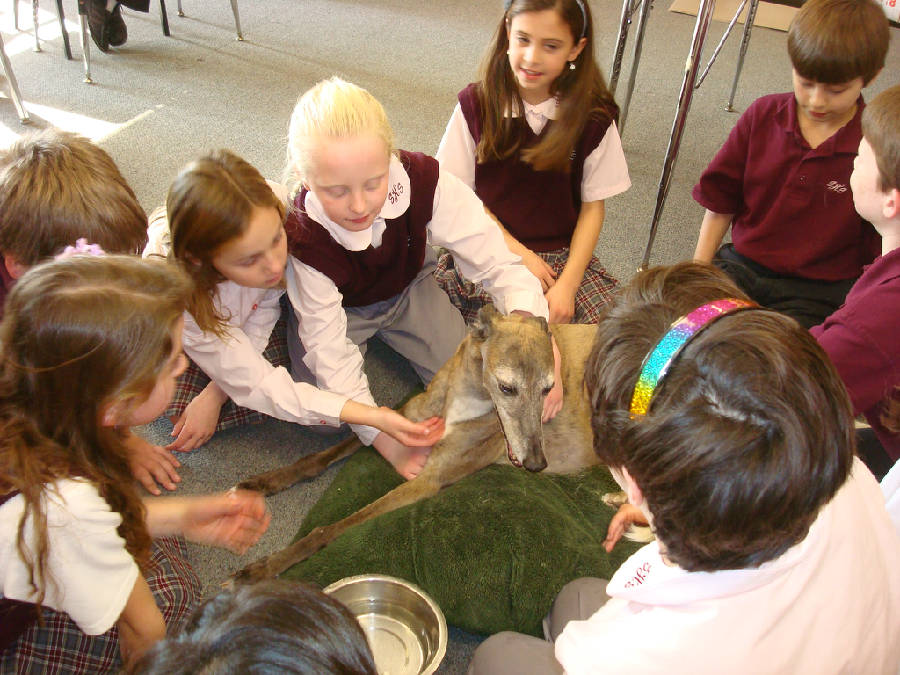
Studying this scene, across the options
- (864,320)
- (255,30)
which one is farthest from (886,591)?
(255,30)

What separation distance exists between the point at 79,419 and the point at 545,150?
1986 millimetres

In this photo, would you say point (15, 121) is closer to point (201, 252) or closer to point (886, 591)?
point (201, 252)

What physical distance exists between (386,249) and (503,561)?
3.68 ft

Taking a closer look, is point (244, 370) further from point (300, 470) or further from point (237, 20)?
point (237, 20)

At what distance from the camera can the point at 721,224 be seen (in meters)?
3.18

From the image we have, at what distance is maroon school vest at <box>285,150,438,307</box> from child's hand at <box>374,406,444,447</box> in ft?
1.66

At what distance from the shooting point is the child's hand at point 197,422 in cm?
257

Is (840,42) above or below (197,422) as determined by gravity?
above

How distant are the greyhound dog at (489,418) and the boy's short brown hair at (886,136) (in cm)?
100

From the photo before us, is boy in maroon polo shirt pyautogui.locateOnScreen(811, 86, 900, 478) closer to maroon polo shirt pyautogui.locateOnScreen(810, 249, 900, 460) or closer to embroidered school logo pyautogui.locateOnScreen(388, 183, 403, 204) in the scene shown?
maroon polo shirt pyautogui.locateOnScreen(810, 249, 900, 460)

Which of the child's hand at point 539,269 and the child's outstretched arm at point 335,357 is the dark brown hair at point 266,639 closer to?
the child's outstretched arm at point 335,357

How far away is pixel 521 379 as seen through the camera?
2.21 m

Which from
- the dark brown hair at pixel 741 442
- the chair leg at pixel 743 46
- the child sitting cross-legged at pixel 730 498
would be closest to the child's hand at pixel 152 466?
the child sitting cross-legged at pixel 730 498

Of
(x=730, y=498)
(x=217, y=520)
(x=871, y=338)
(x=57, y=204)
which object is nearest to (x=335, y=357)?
(x=217, y=520)
